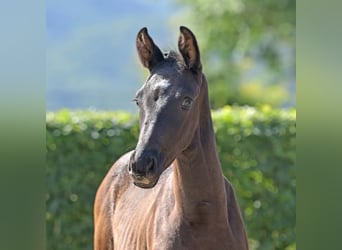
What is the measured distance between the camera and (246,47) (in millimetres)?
12797

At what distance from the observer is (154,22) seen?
17406 mm

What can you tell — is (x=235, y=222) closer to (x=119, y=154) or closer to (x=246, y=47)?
(x=119, y=154)

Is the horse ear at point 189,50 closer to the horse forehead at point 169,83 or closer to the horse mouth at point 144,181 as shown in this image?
the horse forehead at point 169,83

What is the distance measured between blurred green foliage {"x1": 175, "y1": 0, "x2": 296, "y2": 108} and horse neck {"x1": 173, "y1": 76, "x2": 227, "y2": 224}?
9.60 meters

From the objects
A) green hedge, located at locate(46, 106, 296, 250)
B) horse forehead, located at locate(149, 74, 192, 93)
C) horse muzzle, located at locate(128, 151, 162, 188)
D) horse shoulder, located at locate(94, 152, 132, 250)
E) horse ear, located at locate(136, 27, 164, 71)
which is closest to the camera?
horse muzzle, located at locate(128, 151, 162, 188)

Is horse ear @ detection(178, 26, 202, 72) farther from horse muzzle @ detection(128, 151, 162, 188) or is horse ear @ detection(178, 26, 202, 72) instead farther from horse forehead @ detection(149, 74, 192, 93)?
horse muzzle @ detection(128, 151, 162, 188)

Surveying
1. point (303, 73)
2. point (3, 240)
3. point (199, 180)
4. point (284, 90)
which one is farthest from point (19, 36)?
point (284, 90)

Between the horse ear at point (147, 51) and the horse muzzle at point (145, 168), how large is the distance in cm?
45

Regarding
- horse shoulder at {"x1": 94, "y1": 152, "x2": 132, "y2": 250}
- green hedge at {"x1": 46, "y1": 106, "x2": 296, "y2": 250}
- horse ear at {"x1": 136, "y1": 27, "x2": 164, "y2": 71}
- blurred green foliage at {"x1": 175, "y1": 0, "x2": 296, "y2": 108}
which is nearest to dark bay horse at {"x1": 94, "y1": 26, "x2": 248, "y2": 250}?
horse ear at {"x1": 136, "y1": 27, "x2": 164, "y2": 71}

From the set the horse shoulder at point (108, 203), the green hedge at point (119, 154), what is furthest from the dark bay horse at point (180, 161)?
the green hedge at point (119, 154)

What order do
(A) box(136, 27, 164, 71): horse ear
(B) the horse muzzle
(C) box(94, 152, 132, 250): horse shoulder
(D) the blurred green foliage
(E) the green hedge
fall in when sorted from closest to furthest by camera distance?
(B) the horse muzzle, (A) box(136, 27, 164, 71): horse ear, (C) box(94, 152, 132, 250): horse shoulder, (E) the green hedge, (D) the blurred green foliage

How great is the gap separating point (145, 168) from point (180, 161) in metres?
0.42

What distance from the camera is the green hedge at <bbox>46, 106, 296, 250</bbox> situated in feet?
19.7

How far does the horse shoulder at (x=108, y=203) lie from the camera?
376 centimetres
